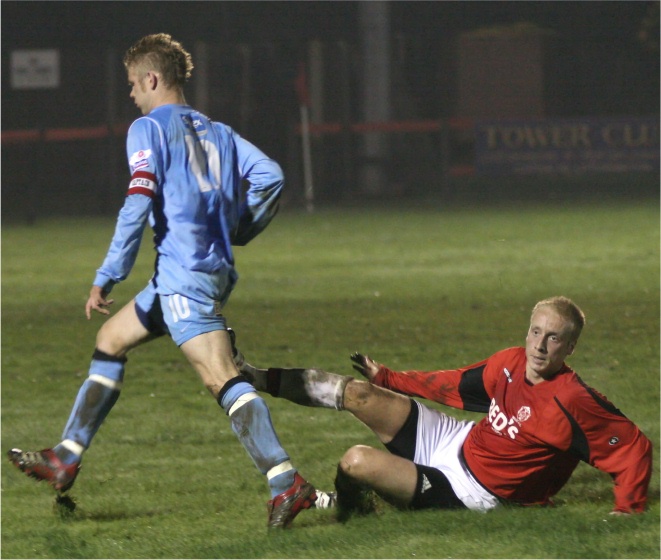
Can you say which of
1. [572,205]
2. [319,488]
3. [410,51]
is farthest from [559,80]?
[319,488]

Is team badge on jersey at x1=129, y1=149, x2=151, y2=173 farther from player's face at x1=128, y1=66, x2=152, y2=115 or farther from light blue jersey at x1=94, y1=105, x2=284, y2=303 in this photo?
player's face at x1=128, y1=66, x2=152, y2=115

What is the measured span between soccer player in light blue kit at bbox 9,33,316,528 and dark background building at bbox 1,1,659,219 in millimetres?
18386

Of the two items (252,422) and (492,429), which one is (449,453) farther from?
(252,422)

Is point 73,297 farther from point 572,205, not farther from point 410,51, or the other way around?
point 410,51

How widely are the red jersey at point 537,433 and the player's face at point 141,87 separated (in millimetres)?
1613

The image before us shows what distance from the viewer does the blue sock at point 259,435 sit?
4.96m

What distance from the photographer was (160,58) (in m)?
5.30

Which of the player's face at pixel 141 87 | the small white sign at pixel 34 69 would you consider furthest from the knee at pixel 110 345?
the small white sign at pixel 34 69

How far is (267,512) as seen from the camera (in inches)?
213

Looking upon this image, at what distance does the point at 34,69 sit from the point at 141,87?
16.8 metres

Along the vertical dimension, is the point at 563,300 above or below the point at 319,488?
above

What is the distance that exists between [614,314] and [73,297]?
17.4 ft

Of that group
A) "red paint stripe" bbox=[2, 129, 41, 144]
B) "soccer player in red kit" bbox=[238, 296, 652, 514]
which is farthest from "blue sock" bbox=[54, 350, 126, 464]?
"red paint stripe" bbox=[2, 129, 41, 144]

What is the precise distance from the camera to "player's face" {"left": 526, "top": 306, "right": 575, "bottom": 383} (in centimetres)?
484
